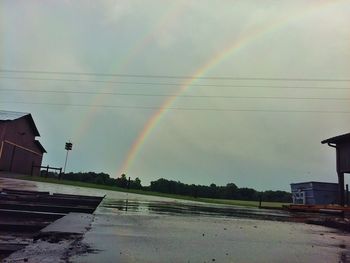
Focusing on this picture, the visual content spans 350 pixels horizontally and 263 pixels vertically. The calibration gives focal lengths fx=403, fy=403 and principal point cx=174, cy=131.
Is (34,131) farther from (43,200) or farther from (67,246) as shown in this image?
(67,246)

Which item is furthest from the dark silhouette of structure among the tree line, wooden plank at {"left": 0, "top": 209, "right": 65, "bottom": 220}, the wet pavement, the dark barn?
the tree line

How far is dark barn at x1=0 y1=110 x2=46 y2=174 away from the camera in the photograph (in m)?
44.1

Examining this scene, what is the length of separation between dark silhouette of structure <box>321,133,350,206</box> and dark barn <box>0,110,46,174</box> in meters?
33.2

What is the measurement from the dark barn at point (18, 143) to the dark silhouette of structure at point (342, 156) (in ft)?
109

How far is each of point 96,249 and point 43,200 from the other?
7.93m

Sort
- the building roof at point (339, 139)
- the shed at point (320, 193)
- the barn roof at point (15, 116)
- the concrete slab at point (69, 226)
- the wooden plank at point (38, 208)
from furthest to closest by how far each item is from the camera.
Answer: the barn roof at point (15, 116) < the shed at point (320, 193) < the building roof at point (339, 139) < the wooden plank at point (38, 208) < the concrete slab at point (69, 226)

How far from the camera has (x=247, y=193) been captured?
76.6 metres

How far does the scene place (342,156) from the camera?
84.6ft

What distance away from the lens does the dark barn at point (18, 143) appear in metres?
44.1

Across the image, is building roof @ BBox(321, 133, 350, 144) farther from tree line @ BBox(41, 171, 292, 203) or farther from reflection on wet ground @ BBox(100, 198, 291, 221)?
tree line @ BBox(41, 171, 292, 203)

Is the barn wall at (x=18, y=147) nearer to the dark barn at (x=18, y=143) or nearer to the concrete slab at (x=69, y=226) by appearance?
the dark barn at (x=18, y=143)

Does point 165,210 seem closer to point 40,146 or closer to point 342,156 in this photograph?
point 342,156

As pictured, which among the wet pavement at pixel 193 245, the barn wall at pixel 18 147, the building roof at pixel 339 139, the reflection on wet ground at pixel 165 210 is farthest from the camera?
the barn wall at pixel 18 147

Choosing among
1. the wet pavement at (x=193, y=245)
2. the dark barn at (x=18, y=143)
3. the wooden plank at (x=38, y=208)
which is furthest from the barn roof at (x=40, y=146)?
the wet pavement at (x=193, y=245)
